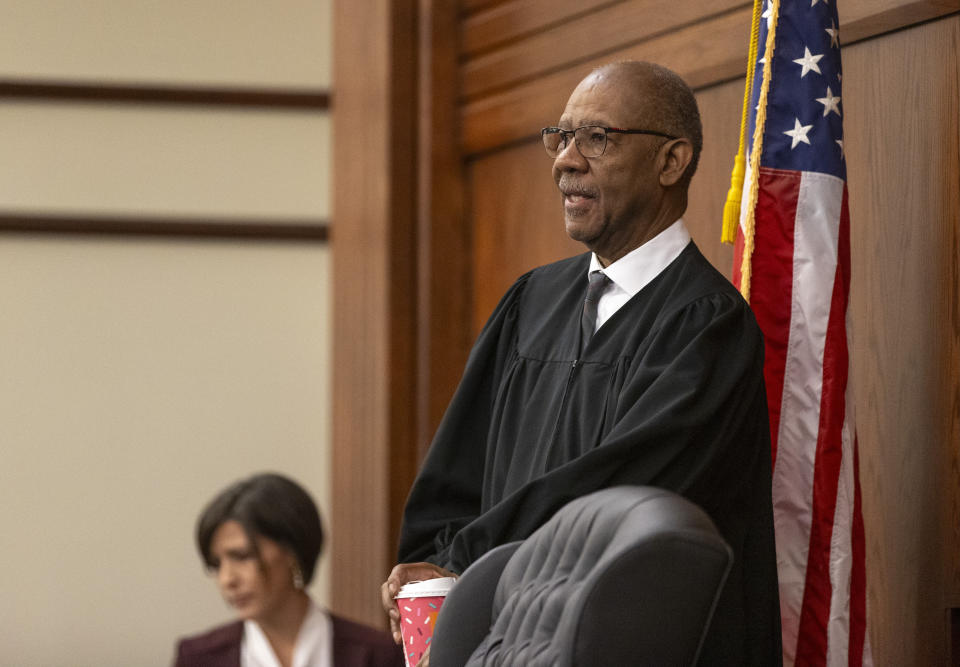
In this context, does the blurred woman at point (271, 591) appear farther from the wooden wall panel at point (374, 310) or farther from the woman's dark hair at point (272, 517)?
the wooden wall panel at point (374, 310)

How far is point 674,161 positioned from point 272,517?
1.78m

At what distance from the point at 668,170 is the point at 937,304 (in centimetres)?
78

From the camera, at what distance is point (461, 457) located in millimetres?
2686

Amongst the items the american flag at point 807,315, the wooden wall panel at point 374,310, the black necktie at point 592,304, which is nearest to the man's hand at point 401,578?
the black necktie at point 592,304

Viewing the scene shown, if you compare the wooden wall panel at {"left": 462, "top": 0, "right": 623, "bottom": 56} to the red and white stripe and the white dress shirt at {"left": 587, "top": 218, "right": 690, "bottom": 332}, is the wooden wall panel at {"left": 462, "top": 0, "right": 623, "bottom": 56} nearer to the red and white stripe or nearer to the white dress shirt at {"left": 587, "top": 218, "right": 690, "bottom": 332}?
the red and white stripe

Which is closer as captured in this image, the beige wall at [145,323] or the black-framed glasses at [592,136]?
the black-framed glasses at [592,136]

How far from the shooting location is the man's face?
242 cm

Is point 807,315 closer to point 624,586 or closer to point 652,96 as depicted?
point 652,96

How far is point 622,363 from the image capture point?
2365 millimetres

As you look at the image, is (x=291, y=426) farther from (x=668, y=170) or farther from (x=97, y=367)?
(x=668, y=170)

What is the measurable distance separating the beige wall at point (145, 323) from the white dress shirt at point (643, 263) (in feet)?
9.47

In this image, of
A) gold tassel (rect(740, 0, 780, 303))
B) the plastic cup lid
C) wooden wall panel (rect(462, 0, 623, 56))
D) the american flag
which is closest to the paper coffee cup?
the plastic cup lid

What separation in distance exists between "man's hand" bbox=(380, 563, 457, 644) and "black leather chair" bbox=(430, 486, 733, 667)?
565 mm

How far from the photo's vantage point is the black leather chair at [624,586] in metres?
1.51
